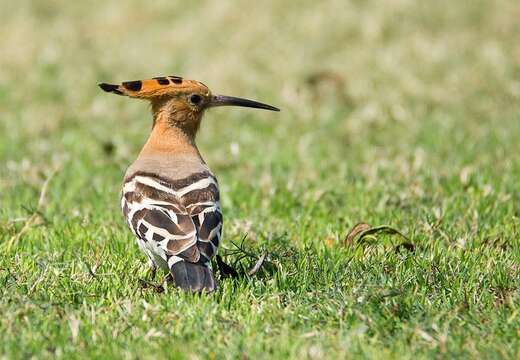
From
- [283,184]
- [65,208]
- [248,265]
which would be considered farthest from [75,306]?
[283,184]

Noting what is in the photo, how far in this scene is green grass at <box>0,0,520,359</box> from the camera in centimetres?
353

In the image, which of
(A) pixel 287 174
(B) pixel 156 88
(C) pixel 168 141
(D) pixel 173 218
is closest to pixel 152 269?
(D) pixel 173 218

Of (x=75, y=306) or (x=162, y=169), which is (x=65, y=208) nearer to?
(x=162, y=169)

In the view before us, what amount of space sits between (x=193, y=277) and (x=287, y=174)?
3.16 metres

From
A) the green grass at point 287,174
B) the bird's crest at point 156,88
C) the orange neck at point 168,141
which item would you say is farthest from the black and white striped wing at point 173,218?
the bird's crest at point 156,88

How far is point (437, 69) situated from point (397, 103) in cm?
123

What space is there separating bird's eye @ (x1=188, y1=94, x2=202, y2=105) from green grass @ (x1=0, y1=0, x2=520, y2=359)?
2.51 ft

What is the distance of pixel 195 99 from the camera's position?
5.08m

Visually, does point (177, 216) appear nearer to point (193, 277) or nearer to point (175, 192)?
point (175, 192)

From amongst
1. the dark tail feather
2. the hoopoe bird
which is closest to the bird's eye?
the hoopoe bird

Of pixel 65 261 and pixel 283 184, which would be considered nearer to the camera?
pixel 65 261

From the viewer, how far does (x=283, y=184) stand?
6.44m

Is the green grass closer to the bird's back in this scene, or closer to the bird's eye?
the bird's back

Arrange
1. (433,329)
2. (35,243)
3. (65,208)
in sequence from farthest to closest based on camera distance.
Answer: (65,208) → (35,243) → (433,329)
